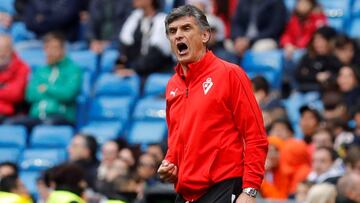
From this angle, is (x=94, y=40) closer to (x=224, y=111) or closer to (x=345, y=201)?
(x=345, y=201)

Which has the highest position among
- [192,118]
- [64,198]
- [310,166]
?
[192,118]

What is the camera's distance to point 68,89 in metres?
13.1

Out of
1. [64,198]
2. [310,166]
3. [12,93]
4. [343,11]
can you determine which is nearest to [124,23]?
[12,93]

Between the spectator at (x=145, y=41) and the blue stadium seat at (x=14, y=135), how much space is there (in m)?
1.44

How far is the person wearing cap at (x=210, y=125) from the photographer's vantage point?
20.9ft

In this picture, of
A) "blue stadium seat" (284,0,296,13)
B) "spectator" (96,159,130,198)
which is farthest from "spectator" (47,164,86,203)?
"blue stadium seat" (284,0,296,13)

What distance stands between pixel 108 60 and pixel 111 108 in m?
0.88

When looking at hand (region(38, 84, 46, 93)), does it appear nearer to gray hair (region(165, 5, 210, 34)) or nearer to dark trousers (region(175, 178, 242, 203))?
gray hair (region(165, 5, 210, 34))

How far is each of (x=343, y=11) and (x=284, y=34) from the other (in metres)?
0.73

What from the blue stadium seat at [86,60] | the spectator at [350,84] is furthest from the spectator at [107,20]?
the spectator at [350,84]

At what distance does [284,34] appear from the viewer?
44.3 feet

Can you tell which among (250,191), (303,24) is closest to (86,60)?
(303,24)

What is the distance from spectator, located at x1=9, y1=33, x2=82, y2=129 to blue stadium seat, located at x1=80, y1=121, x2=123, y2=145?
9.1 inches

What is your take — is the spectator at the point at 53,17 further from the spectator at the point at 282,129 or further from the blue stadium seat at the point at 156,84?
the spectator at the point at 282,129
